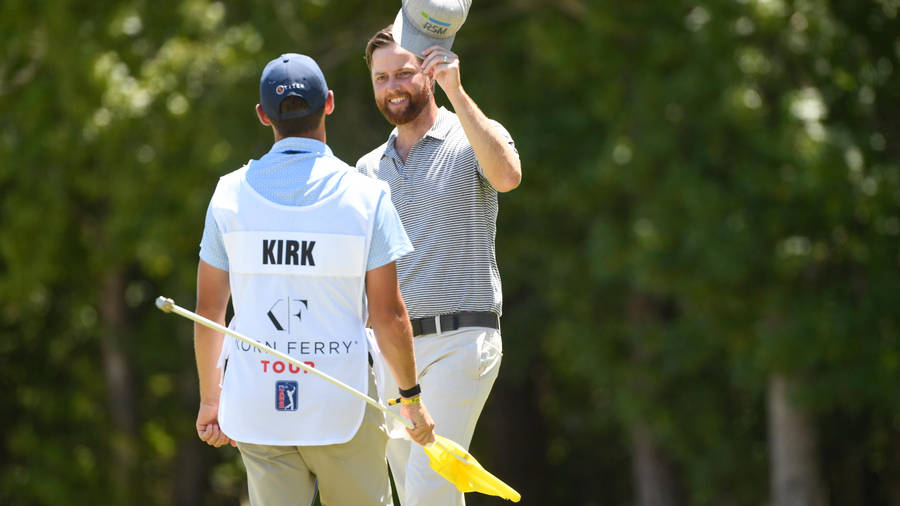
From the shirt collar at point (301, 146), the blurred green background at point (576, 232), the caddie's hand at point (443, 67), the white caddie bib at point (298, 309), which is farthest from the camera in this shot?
the blurred green background at point (576, 232)

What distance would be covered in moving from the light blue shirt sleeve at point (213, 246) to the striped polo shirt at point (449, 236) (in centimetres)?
84

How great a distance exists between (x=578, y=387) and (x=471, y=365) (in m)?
12.4

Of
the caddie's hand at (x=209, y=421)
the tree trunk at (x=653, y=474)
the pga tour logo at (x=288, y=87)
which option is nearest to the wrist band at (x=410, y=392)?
the caddie's hand at (x=209, y=421)

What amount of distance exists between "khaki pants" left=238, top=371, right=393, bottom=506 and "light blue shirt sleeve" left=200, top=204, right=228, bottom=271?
498 millimetres

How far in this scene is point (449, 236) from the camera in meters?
4.26

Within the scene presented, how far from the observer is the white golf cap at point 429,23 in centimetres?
405

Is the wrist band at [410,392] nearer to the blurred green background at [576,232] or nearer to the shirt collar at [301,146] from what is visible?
the shirt collar at [301,146]

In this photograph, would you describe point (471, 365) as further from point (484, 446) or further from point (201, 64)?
point (484, 446)

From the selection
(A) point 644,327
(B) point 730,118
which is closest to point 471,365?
(B) point 730,118

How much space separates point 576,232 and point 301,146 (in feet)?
32.6

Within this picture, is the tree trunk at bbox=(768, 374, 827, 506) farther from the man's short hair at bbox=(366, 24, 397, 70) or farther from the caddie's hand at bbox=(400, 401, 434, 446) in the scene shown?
the caddie's hand at bbox=(400, 401, 434, 446)

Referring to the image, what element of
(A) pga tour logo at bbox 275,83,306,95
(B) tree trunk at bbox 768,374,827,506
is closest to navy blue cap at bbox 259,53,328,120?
(A) pga tour logo at bbox 275,83,306,95

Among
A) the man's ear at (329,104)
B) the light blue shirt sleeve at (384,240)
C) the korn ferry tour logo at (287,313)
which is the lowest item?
the korn ferry tour logo at (287,313)

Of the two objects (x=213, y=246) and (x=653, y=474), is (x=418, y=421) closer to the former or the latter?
(x=213, y=246)
